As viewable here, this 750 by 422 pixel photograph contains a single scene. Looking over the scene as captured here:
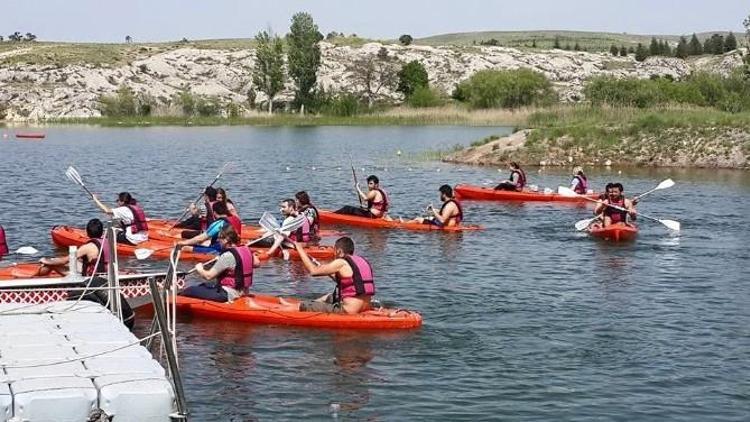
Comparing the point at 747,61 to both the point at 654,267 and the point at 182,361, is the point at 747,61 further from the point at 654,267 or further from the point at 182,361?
the point at 182,361

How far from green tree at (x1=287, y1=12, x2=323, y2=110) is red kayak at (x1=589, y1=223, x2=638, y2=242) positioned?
68.5 m

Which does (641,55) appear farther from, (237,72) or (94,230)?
(94,230)

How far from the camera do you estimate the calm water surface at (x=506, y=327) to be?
13.0 m

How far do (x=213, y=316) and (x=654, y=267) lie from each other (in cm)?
949

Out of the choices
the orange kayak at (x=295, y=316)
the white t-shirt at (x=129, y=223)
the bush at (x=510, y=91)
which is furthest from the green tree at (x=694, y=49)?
→ the orange kayak at (x=295, y=316)

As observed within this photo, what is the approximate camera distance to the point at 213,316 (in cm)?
1641

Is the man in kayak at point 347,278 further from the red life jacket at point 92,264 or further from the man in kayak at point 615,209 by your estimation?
the man in kayak at point 615,209

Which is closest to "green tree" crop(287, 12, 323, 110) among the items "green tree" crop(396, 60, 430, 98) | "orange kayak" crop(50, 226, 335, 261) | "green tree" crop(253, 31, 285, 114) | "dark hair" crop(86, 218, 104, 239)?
"green tree" crop(253, 31, 285, 114)

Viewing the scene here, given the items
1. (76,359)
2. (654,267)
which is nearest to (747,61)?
(654,267)

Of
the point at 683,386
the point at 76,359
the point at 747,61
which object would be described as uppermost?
the point at 747,61

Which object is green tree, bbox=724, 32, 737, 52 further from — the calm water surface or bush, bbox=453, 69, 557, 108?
the calm water surface

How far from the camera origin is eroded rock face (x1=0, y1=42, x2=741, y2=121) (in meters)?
94.5

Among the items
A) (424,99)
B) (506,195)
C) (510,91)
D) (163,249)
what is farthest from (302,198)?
(424,99)

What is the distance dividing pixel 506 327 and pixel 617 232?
354 inches
